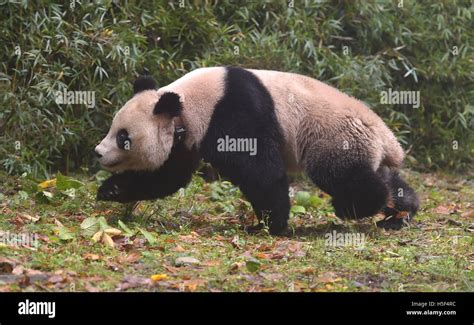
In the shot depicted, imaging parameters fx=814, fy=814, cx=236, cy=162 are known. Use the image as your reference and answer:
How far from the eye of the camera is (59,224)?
22.1ft

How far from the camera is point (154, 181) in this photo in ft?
24.1

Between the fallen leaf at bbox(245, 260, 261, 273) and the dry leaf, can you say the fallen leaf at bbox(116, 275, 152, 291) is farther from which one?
the dry leaf

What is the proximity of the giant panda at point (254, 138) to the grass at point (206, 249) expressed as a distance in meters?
0.33

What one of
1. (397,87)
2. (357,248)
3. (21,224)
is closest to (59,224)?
A: (21,224)

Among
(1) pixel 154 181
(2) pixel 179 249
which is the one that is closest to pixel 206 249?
(2) pixel 179 249

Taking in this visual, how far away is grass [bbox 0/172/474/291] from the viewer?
5.40 metres

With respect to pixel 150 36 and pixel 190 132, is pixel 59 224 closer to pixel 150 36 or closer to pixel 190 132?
pixel 190 132

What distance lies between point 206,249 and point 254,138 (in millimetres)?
1176

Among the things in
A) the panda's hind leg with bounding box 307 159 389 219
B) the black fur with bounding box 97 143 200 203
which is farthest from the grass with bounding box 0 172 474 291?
the panda's hind leg with bounding box 307 159 389 219

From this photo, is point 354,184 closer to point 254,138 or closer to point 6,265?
point 254,138

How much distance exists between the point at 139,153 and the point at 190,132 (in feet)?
1.63

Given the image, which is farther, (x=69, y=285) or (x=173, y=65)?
(x=173, y=65)

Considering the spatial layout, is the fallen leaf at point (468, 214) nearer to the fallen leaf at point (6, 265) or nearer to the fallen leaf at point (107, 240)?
the fallen leaf at point (107, 240)

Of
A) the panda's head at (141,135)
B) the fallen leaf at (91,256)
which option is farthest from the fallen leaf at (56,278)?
the panda's head at (141,135)
